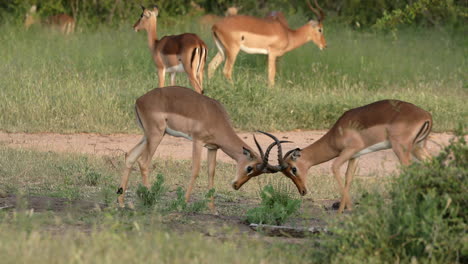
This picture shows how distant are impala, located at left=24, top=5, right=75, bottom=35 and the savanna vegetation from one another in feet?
0.66

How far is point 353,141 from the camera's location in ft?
21.9

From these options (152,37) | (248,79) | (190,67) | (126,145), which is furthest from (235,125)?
(152,37)

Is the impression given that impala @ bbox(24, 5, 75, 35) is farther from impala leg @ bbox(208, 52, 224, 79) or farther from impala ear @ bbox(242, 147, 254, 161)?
impala ear @ bbox(242, 147, 254, 161)

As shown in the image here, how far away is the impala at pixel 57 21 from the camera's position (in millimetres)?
16875

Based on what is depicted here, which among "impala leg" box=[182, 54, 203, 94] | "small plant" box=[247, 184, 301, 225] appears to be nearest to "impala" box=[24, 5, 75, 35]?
"impala leg" box=[182, 54, 203, 94]

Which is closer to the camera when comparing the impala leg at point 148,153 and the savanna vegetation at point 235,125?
the savanna vegetation at point 235,125

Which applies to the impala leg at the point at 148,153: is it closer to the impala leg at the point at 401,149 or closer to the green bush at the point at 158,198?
the green bush at the point at 158,198

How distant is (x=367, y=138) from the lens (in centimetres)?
663

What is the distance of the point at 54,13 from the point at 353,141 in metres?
13.0

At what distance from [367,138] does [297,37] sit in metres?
7.44

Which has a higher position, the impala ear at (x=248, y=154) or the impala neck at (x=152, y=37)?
the impala neck at (x=152, y=37)

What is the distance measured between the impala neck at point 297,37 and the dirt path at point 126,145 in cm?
398

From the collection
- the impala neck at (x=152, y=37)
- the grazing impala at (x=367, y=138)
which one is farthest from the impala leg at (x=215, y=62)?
the grazing impala at (x=367, y=138)

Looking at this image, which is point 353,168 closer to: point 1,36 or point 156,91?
point 156,91
